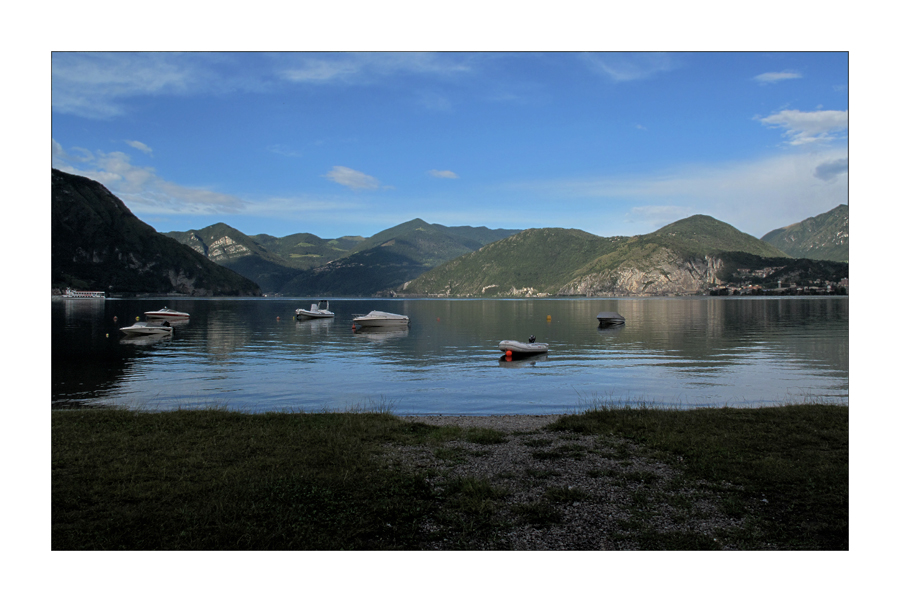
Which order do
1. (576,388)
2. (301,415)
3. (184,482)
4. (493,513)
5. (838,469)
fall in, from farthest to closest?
(576,388) < (301,415) < (838,469) < (184,482) < (493,513)

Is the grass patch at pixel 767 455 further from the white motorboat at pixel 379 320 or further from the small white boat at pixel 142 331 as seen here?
the white motorboat at pixel 379 320

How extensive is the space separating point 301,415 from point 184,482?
715cm

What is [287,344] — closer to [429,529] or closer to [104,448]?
[104,448]

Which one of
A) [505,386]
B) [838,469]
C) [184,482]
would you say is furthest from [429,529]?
[505,386]

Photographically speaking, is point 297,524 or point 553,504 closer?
point 297,524

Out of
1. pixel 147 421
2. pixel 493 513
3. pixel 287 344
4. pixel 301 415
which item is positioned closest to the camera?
pixel 493 513

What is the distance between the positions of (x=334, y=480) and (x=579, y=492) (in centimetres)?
454

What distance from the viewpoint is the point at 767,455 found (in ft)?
37.8

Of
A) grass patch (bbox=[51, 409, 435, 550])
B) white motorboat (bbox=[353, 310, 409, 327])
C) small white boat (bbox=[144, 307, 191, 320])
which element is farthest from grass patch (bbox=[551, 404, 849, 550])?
small white boat (bbox=[144, 307, 191, 320])

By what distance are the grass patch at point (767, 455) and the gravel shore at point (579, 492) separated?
560 mm

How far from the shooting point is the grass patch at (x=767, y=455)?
7.77 m

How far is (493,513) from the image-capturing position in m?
8.23

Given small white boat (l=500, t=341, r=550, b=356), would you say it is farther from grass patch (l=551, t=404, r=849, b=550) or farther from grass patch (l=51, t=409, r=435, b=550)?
grass patch (l=51, t=409, r=435, b=550)

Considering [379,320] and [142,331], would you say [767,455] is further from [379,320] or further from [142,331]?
[379,320]
